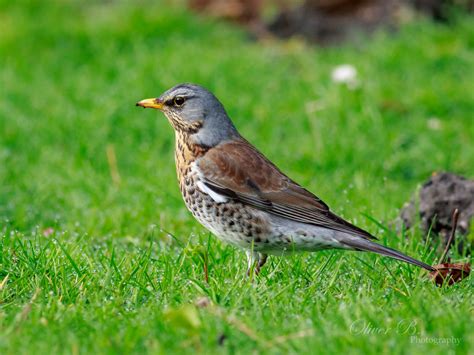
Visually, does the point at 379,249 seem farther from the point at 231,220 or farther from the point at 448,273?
the point at 231,220

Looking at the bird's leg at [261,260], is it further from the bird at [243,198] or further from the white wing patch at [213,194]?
the white wing patch at [213,194]

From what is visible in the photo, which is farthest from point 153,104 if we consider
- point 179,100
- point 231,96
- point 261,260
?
point 231,96

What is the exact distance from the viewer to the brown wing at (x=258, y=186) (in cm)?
557

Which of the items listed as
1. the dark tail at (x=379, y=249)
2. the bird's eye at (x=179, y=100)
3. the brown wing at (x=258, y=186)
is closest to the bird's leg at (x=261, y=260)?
the brown wing at (x=258, y=186)

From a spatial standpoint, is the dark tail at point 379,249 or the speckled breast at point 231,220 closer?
the dark tail at point 379,249

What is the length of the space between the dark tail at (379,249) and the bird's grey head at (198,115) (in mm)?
1190

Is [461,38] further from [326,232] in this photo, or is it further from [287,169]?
[326,232]

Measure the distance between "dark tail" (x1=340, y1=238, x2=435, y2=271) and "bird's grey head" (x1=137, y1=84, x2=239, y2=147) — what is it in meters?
1.19

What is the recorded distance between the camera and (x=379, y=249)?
16.7ft

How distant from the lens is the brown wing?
18.3 feet

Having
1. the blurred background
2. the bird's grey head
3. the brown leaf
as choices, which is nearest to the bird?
the bird's grey head

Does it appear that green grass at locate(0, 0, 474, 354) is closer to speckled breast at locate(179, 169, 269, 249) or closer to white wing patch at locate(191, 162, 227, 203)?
speckled breast at locate(179, 169, 269, 249)

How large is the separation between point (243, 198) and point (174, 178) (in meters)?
2.54

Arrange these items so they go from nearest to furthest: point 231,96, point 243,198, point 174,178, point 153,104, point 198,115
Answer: point 243,198 < point 198,115 < point 153,104 < point 174,178 < point 231,96
